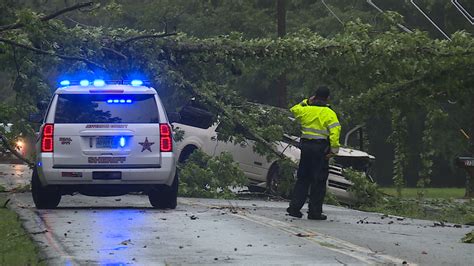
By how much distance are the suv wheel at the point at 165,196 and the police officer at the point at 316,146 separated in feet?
5.70

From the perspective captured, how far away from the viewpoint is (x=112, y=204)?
49.7 ft

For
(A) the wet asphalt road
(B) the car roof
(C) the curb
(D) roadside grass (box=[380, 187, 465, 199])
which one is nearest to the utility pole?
(D) roadside grass (box=[380, 187, 465, 199])

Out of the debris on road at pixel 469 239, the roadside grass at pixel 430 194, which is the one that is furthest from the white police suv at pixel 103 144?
the roadside grass at pixel 430 194

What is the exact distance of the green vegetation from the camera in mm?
17438

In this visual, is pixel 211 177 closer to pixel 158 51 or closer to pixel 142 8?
pixel 158 51

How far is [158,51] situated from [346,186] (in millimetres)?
4430

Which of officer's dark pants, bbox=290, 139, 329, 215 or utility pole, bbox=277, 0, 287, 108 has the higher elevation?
utility pole, bbox=277, 0, 287, 108

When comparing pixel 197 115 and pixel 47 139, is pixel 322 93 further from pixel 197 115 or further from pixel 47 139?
pixel 197 115

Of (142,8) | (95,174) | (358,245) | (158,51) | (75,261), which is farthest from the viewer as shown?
(142,8)

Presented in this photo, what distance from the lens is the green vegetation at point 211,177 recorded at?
17.4 m

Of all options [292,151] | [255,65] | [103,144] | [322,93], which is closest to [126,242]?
[103,144]

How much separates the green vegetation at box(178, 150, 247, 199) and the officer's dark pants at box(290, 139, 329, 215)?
4.34 m

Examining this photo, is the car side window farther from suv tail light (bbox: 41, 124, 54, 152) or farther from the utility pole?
the utility pole

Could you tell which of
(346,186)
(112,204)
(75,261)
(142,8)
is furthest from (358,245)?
(142,8)
